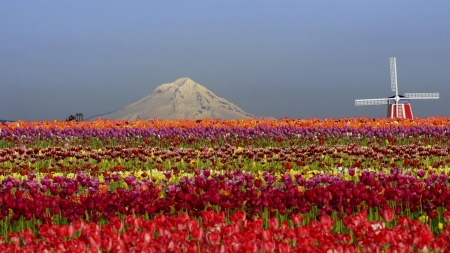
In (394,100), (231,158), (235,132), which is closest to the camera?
(231,158)

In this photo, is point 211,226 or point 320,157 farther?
point 320,157

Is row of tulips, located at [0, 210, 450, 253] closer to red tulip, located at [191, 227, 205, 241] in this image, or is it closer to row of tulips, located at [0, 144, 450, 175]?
red tulip, located at [191, 227, 205, 241]

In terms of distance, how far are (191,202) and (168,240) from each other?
2.38m

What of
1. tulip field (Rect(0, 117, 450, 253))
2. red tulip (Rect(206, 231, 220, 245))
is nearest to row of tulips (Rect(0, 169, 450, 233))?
tulip field (Rect(0, 117, 450, 253))

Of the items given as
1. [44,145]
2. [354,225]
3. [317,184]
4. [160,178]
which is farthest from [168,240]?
[44,145]

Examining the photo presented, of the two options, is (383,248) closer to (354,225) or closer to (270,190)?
(354,225)

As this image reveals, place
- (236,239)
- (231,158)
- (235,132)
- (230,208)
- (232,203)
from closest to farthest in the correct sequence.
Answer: (236,239) → (232,203) → (230,208) → (231,158) → (235,132)

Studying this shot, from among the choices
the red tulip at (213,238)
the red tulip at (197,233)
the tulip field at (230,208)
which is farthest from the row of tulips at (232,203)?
the red tulip at (213,238)

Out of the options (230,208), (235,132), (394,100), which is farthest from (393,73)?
(230,208)

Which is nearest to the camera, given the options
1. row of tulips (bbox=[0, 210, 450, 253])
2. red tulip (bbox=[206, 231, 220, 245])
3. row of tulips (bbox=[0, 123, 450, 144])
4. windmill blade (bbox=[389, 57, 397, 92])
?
row of tulips (bbox=[0, 210, 450, 253])

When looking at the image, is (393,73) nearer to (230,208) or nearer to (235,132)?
(235,132)

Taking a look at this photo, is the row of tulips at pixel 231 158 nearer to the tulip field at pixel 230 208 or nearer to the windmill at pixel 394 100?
the tulip field at pixel 230 208

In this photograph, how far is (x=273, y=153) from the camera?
15.8 m

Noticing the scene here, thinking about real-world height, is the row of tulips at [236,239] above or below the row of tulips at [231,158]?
below
